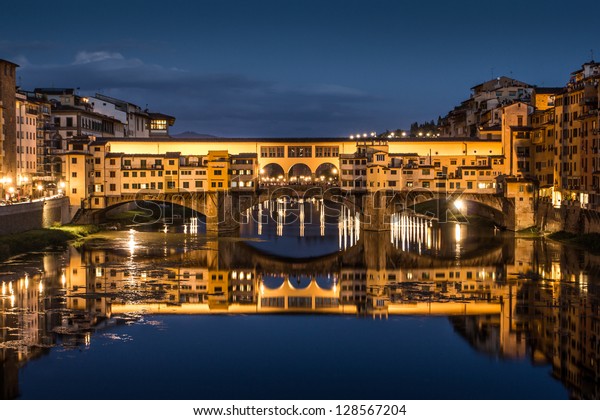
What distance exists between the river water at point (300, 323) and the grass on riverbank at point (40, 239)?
1.06m

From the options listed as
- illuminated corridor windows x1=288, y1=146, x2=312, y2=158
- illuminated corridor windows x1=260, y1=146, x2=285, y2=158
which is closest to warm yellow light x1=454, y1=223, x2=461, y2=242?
illuminated corridor windows x1=288, y1=146, x2=312, y2=158

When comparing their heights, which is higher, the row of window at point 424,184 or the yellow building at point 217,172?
the yellow building at point 217,172

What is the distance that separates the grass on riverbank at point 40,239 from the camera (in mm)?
38844

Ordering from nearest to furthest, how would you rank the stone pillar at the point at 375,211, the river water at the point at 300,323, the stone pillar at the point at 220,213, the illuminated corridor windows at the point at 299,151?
1. the river water at the point at 300,323
2. the stone pillar at the point at 220,213
3. the stone pillar at the point at 375,211
4. the illuminated corridor windows at the point at 299,151

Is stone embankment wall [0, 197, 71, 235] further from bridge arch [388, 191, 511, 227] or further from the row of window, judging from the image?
bridge arch [388, 191, 511, 227]

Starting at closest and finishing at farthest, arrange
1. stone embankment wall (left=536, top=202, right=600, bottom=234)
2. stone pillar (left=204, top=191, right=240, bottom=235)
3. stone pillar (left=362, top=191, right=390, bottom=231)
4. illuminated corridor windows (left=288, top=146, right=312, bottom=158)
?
stone embankment wall (left=536, top=202, right=600, bottom=234) → stone pillar (left=204, top=191, right=240, bottom=235) → stone pillar (left=362, top=191, right=390, bottom=231) → illuminated corridor windows (left=288, top=146, right=312, bottom=158)

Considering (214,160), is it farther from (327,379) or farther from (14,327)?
(327,379)

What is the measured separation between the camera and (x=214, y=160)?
183 feet

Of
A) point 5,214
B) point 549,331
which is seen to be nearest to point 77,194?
point 5,214

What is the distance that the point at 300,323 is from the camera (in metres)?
26.0

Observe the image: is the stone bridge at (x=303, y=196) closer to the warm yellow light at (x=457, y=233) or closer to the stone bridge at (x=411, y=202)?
the stone bridge at (x=411, y=202)

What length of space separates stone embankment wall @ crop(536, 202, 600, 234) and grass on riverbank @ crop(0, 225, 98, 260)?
2838 centimetres

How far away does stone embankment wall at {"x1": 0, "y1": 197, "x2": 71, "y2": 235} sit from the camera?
40.2 metres

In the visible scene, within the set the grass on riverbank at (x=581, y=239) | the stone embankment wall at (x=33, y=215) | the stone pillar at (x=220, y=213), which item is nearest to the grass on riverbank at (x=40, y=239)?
the stone embankment wall at (x=33, y=215)
